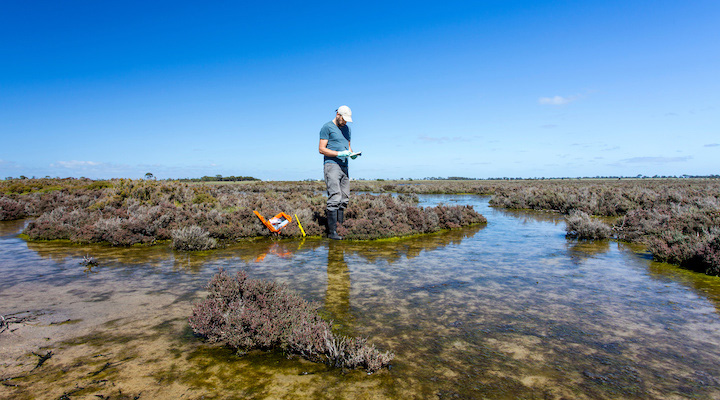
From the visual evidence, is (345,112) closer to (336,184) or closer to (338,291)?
(336,184)

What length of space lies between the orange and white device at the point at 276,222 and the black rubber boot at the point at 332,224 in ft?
3.91

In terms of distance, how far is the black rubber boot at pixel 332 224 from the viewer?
9.10m

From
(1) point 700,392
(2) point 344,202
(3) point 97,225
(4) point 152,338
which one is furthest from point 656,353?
(3) point 97,225

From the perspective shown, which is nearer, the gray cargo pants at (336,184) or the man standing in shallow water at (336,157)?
the man standing in shallow water at (336,157)

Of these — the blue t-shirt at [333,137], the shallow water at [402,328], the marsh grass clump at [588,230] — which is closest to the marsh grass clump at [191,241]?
the shallow water at [402,328]

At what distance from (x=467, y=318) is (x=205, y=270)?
4163mm

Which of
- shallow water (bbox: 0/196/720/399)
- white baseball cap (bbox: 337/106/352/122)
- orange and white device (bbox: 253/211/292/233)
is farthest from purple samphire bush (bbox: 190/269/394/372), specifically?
orange and white device (bbox: 253/211/292/233)

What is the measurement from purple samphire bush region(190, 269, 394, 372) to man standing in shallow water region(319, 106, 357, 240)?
4.88 meters

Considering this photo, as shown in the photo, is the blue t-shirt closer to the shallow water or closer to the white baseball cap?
the white baseball cap

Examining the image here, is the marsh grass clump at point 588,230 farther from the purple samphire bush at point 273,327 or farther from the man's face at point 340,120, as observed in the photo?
the purple samphire bush at point 273,327

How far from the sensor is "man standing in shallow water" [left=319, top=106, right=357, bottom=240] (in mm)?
8273

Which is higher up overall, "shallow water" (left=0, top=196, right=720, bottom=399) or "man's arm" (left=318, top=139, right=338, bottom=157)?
"man's arm" (left=318, top=139, right=338, bottom=157)

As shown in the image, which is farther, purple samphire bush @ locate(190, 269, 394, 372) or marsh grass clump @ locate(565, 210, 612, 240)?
marsh grass clump @ locate(565, 210, 612, 240)

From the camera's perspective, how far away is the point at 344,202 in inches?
366
